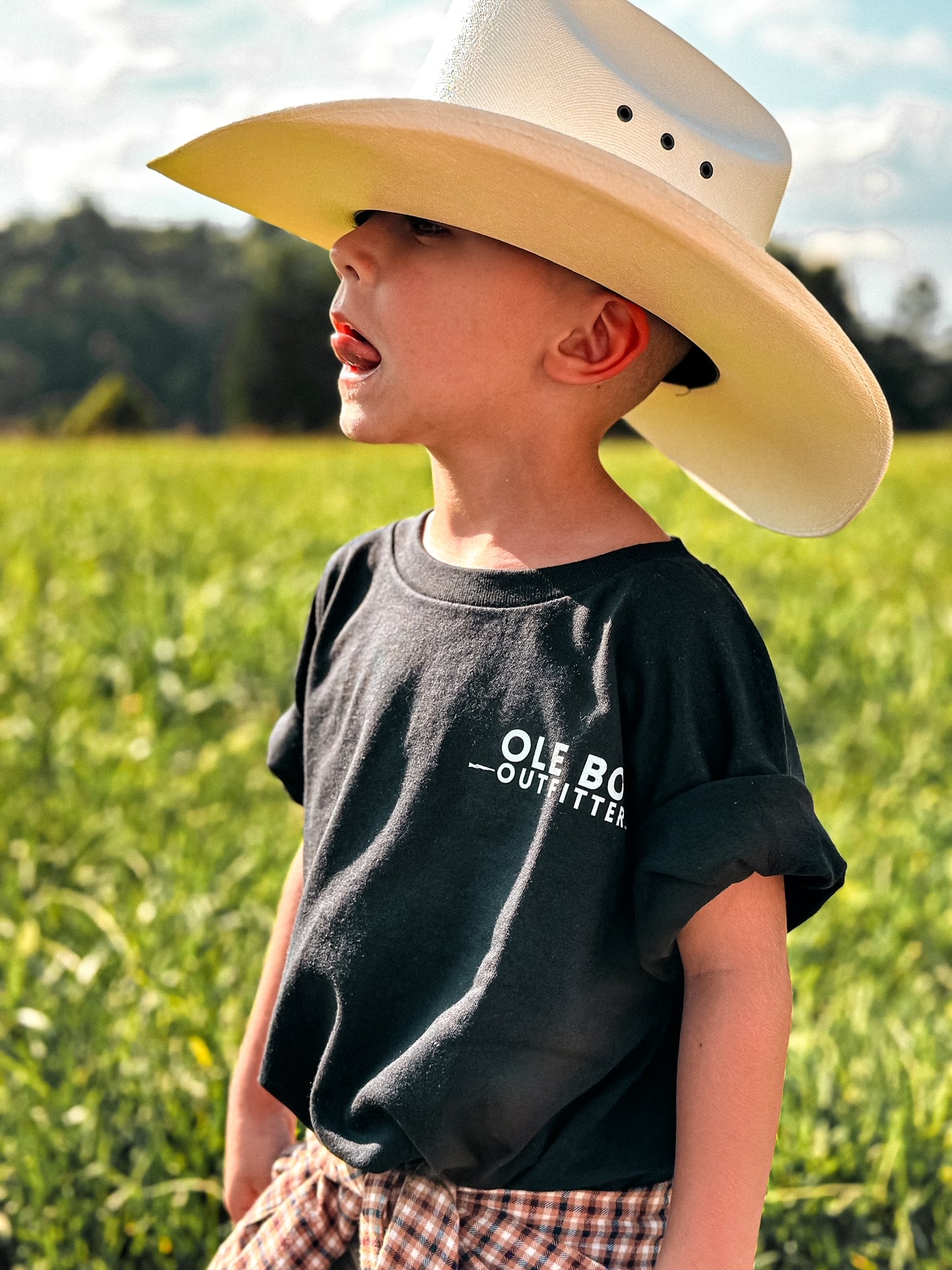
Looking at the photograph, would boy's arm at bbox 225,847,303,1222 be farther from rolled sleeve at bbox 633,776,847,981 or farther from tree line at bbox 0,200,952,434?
tree line at bbox 0,200,952,434

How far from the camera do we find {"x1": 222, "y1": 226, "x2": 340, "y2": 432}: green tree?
46750mm

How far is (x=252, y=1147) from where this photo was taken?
161 cm

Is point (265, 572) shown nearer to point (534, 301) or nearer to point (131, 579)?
point (131, 579)

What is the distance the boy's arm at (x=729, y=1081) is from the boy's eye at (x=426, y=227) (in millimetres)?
686

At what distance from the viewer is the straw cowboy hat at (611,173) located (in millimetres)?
1175

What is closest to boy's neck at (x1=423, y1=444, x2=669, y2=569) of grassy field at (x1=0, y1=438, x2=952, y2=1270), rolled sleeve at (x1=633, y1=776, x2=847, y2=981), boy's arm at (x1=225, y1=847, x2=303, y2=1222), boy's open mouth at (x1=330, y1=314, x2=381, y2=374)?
boy's open mouth at (x1=330, y1=314, x2=381, y2=374)

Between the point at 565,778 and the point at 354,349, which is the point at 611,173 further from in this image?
the point at 565,778

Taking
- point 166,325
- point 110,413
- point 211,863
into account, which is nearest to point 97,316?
point 166,325

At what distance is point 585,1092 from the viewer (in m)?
1.30

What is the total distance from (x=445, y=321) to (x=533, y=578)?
263mm

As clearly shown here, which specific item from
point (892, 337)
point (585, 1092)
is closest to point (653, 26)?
point (585, 1092)

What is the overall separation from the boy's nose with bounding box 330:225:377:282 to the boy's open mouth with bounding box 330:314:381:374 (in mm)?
46

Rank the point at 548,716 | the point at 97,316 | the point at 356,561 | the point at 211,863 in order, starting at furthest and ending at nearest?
the point at 97,316
the point at 211,863
the point at 356,561
the point at 548,716

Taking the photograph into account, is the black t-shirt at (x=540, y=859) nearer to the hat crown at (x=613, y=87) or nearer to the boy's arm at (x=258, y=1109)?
the boy's arm at (x=258, y=1109)
